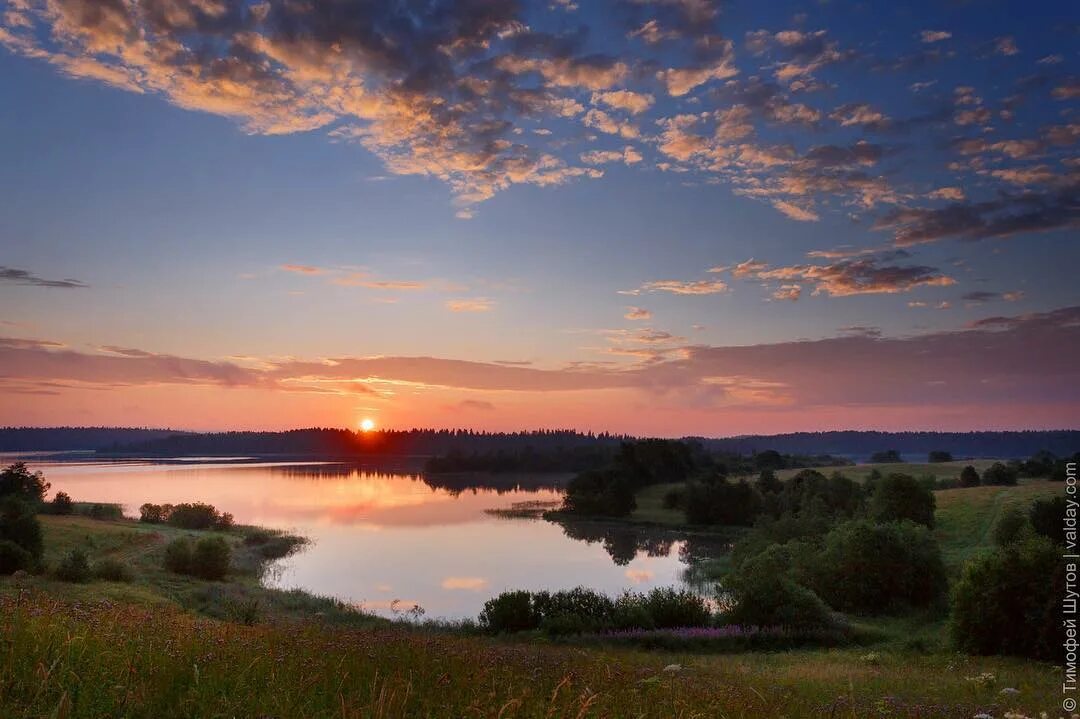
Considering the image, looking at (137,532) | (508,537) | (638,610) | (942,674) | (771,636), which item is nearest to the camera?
(942,674)

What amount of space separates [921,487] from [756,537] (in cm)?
1312

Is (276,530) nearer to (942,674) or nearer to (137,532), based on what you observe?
(137,532)

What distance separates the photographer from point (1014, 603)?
2109cm

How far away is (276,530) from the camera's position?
7231 centimetres

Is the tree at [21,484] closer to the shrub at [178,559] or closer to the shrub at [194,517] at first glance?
the shrub at [194,517]

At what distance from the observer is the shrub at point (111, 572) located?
3441 centimetres

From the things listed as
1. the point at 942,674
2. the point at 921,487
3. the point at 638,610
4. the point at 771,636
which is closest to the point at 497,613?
the point at 638,610

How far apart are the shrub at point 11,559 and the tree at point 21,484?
130ft

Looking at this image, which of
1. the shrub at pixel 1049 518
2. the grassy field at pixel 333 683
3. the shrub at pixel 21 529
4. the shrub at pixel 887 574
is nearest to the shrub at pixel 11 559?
the shrub at pixel 21 529

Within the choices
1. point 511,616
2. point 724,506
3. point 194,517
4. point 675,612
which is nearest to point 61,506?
point 194,517

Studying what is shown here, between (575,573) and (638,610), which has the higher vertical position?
(638,610)

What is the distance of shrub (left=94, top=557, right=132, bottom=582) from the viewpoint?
34406 mm

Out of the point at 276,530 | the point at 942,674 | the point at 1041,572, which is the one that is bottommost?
the point at 276,530

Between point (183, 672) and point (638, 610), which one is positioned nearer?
point (183, 672)
